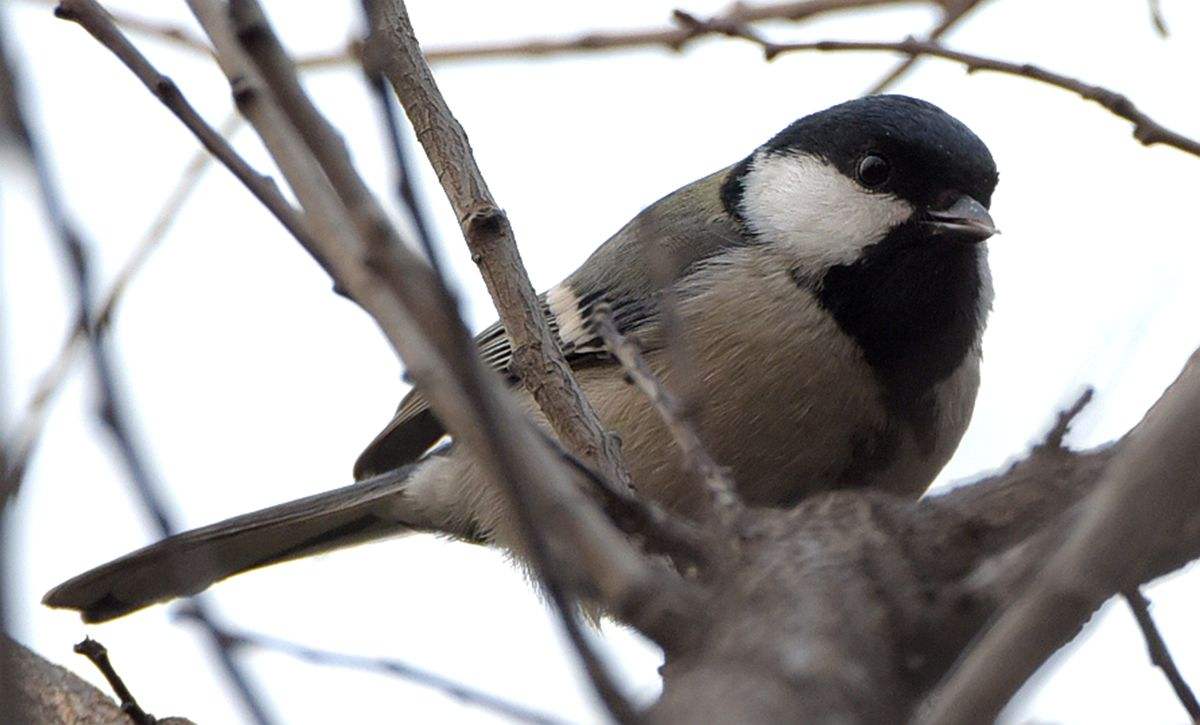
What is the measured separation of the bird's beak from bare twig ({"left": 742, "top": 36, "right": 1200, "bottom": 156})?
0.92 m

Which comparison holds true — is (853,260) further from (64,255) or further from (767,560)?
(64,255)

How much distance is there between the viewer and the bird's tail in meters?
4.36

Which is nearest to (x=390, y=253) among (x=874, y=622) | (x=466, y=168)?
(x=874, y=622)

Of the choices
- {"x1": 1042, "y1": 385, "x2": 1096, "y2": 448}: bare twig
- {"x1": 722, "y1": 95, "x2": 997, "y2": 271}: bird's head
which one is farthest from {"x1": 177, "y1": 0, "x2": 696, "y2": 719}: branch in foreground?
{"x1": 722, "y1": 95, "x2": 997, "y2": 271}: bird's head

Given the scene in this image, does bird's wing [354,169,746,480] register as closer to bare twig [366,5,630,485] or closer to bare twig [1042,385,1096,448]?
bare twig [366,5,630,485]

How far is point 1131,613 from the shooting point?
2.28m

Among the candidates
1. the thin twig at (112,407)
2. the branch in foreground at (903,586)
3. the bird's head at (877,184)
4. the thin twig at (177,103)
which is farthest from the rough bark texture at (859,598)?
the bird's head at (877,184)

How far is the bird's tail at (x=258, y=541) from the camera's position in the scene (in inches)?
172

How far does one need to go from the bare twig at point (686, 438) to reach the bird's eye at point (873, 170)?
6.70ft

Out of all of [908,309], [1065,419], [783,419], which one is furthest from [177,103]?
[908,309]

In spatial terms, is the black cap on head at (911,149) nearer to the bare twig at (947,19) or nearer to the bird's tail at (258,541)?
the bare twig at (947,19)

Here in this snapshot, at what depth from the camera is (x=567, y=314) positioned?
468 centimetres

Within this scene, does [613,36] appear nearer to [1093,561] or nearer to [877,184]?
[877,184]

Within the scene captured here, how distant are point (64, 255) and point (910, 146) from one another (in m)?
3.34
